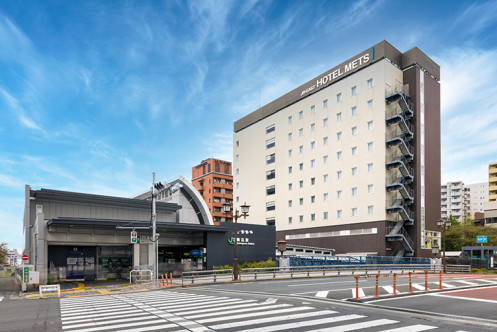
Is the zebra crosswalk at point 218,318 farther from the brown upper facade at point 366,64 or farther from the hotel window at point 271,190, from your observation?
the hotel window at point 271,190

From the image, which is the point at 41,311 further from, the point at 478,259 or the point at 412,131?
the point at 412,131

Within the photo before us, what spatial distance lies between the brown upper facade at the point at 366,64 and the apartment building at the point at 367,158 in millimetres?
157

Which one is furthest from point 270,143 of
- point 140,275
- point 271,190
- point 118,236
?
point 140,275

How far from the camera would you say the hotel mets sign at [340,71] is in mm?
60000

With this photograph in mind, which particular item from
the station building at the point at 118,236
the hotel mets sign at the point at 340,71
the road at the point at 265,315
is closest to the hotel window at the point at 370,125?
the hotel mets sign at the point at 340,71

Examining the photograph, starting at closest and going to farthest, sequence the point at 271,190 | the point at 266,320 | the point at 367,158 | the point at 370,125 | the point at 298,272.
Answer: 1. the point at 266,320
2. the point at 298,272
3. the point at 367,158
4. the point at 370,125
5. the point at 271,190

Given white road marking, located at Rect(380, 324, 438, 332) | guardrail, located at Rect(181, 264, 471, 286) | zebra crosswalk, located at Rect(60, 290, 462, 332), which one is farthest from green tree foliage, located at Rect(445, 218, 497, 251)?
white road marking, located at Rect(380, 324, 438, 332)

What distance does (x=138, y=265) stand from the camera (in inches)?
1368

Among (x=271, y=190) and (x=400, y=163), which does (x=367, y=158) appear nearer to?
(x=400, y=163)

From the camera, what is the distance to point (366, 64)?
59.8 m

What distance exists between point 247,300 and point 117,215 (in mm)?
26960

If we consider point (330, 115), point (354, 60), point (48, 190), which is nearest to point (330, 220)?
point (330, 115)

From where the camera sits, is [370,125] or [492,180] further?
[492,180]

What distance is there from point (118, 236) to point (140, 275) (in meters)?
5.34
